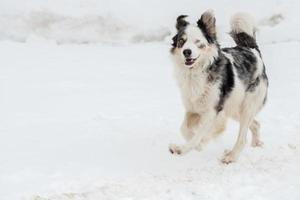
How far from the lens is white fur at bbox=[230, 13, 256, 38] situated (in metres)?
7.08

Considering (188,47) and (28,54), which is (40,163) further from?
(28,54)

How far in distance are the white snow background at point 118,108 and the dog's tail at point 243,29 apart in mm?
1299

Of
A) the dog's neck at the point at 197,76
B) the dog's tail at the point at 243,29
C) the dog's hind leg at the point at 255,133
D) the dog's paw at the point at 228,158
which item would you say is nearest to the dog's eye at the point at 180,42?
the dog's neck at the point at 197,76

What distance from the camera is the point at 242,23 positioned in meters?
7.08

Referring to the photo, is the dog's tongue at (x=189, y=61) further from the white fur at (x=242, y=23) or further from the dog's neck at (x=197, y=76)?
the white fur at (x=242, y=23)

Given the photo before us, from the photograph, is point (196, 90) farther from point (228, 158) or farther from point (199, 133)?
point (228, 158)

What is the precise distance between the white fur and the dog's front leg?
127cm

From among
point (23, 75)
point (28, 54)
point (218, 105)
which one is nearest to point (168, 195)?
point (218, 105)

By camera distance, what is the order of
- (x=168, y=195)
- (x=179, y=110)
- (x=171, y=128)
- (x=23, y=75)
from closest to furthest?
(x=168, y=195)
(x=171, y=128)
(x=179, y=110)
(x=23, y=75)

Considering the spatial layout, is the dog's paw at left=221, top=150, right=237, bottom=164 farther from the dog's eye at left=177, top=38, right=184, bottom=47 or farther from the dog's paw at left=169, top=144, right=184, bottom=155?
the dog's eye at left=177, top=38, right=184, bottom=47

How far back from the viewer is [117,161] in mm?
6258

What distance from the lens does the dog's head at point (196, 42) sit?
620 centimetres

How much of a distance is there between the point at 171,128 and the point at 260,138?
120 cm

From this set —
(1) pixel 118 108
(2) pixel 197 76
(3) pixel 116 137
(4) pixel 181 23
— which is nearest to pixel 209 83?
(2) pixel 197 76
